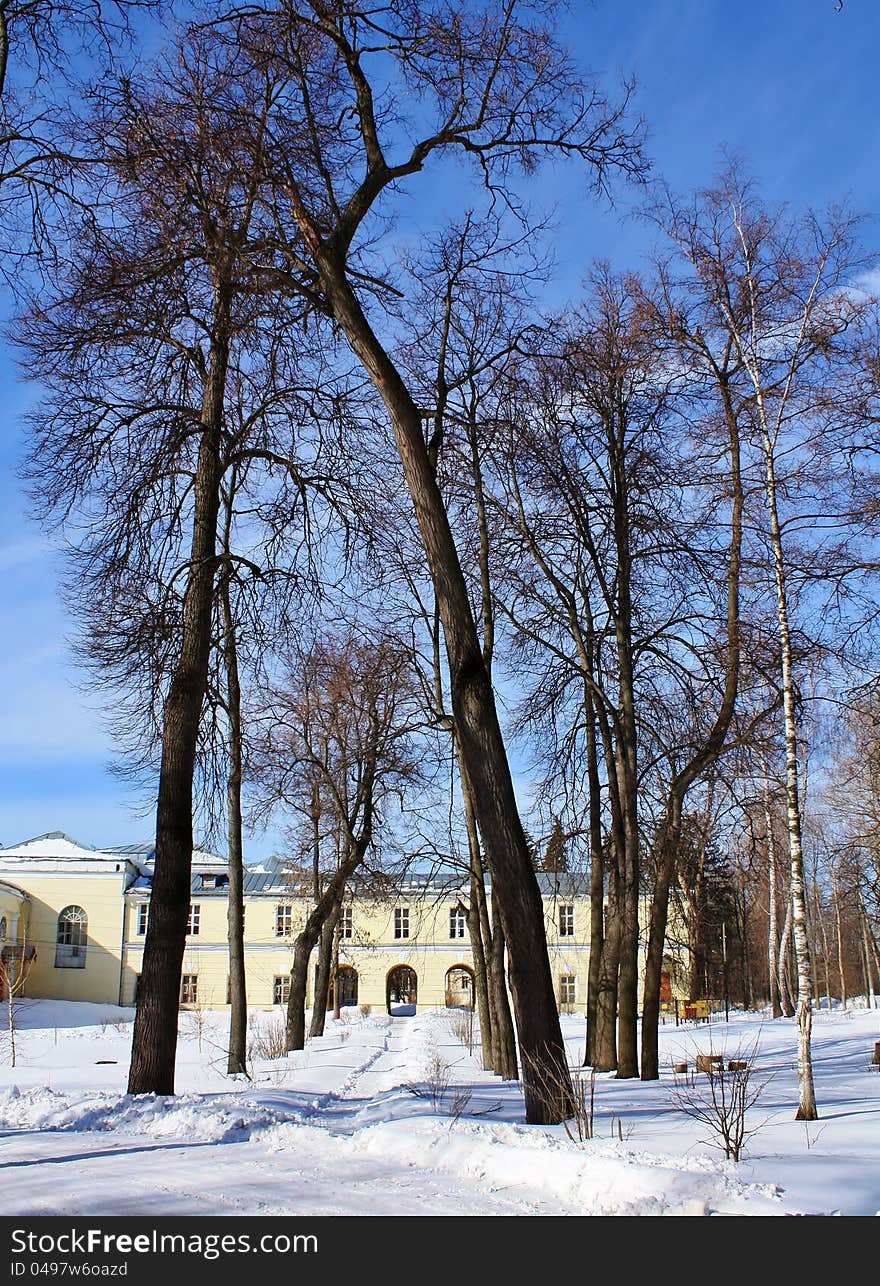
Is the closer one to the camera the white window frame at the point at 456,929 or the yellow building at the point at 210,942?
the yellow building at the point at 210,942

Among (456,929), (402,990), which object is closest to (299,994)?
(456,929)

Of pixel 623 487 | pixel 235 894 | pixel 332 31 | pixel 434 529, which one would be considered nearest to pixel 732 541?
pixel 623 487

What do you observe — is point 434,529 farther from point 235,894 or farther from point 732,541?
point 235,894

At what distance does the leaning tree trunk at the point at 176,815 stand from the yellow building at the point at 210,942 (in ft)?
143

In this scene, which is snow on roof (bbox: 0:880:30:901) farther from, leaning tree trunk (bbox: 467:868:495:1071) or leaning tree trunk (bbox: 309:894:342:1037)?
leaning tree trunk (bbox: 467:868:495:1071)

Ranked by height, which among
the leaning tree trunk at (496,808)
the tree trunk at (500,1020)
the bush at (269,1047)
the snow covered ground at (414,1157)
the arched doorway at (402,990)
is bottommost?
the arched doorway at (402,990)

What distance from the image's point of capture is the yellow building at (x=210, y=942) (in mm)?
52750

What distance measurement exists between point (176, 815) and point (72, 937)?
48.5 meters

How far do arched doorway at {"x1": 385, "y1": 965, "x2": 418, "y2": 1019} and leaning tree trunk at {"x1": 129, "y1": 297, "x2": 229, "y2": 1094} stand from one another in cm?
4789

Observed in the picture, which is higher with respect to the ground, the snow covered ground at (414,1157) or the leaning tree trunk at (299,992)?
the snow covered ground at (414,1157)

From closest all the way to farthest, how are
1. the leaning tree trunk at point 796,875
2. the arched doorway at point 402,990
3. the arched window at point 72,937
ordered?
the leaning tree trunk at point 796,875 < the arched window at point 72,937 < the arched doorway at point 402,990

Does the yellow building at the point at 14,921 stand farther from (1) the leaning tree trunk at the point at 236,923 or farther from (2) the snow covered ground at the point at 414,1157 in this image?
(2) the snow covered ground at the point at 414,1157

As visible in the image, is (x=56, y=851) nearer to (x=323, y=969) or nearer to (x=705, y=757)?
(x=323, y=969)

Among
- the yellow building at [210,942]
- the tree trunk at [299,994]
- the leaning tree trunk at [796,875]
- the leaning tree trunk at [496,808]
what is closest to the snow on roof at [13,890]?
the yellow building at [210,942]
